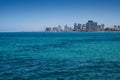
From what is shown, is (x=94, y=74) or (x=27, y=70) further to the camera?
(x=27, y=70)

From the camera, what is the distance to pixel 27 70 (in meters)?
25.2

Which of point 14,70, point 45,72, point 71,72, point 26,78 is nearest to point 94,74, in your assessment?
point 71,72

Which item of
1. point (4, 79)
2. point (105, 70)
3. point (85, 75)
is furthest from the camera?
point (105, 70)

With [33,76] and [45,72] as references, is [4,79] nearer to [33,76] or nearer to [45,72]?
[33,76]

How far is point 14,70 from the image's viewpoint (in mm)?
25203

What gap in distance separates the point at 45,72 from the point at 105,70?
21.8ft

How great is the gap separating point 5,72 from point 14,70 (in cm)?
129

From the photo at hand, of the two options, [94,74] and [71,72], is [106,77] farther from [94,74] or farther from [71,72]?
[71,72]

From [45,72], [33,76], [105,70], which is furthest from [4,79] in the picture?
[105,70]

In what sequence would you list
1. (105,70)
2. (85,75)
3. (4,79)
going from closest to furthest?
1. (4,79)
2. (85,75)
3. (105,70)

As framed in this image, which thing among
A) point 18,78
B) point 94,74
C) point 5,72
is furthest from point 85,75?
point 5,72

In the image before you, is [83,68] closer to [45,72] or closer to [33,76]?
[45,72]

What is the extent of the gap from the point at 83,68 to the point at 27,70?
21.1ft

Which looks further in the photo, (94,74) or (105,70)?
(105,70)
